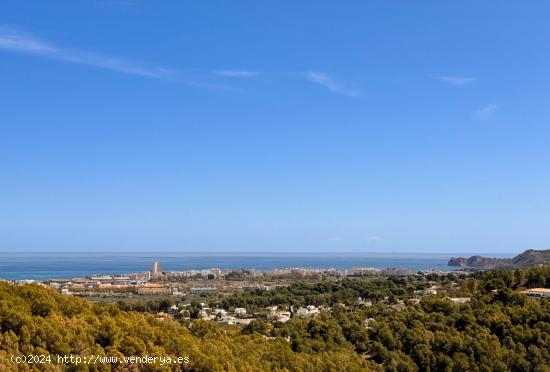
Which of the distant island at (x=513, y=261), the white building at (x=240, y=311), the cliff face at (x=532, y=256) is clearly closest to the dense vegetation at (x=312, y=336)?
the white building at (x=240, y=311)

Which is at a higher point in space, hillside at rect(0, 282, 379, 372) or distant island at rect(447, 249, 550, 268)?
hillside at rect(0, 282, 379, 372)

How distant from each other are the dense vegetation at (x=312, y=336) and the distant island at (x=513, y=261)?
194 ft

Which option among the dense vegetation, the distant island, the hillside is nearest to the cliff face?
the distant island

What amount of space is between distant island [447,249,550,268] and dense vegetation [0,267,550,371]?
59149 millimetres

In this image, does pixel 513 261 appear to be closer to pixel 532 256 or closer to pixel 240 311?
pixel 532 256

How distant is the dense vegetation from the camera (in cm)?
1130

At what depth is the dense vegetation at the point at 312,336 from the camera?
37.1 ft

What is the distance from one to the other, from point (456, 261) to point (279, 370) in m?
157

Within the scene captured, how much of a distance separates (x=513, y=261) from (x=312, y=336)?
103664 mm

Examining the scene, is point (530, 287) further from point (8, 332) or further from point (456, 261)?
point (456, 261)

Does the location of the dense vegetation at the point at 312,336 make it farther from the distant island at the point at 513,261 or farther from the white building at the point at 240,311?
the distant island at the point at 513,261

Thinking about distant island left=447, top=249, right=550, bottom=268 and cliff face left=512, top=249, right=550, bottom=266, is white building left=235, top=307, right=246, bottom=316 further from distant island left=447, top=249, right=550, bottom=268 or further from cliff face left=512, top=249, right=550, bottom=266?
cliff face left=512, top=249, right=550, bottom=266

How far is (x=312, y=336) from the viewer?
18750 millimetres

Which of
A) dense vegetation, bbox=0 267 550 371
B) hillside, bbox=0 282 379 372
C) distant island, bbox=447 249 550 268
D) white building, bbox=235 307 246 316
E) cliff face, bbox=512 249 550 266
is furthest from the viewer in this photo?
cliff face, bbox=512 249 550 266
